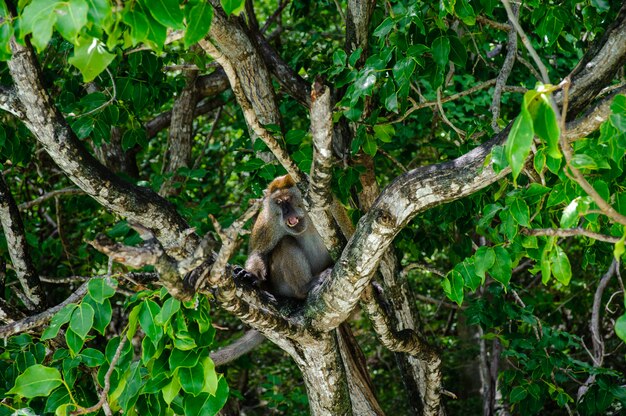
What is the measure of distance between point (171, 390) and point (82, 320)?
50 centimetres

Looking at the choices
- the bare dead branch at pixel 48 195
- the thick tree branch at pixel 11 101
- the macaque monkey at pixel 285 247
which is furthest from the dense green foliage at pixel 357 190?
the thick tree branch at pixel 11 101

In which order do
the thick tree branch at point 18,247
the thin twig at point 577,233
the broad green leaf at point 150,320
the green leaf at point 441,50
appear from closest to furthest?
the thin twig at point 577,233, the broad green leaf at point 150,320, the green leaf at point 441,50, the thick tree branch at point 18,247

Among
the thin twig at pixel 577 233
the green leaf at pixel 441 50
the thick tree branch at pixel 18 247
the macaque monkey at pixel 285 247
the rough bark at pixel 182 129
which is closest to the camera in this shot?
the thin twig at pixel 577 233

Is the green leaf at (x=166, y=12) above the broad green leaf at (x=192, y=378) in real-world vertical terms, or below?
above

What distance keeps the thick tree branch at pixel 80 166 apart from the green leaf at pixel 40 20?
1080mm

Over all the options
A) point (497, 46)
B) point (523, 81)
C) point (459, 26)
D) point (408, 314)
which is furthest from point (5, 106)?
point (497, 46)

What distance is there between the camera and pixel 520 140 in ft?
6.59

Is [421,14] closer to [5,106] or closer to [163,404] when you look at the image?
[5,106]

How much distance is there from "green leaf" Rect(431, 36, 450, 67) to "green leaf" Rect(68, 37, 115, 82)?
6.47 feet

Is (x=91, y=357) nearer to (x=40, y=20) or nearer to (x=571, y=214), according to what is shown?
(x=40, y=20)

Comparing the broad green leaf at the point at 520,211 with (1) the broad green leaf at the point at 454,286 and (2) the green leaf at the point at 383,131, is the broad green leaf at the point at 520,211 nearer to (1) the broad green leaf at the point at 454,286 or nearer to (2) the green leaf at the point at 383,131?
(1) the broad green leaf at the point at 454,286

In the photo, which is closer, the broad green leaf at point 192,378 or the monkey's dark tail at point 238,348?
the broad green leaf at point 192,378

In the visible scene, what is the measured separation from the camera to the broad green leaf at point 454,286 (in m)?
3.40

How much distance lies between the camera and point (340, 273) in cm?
374
